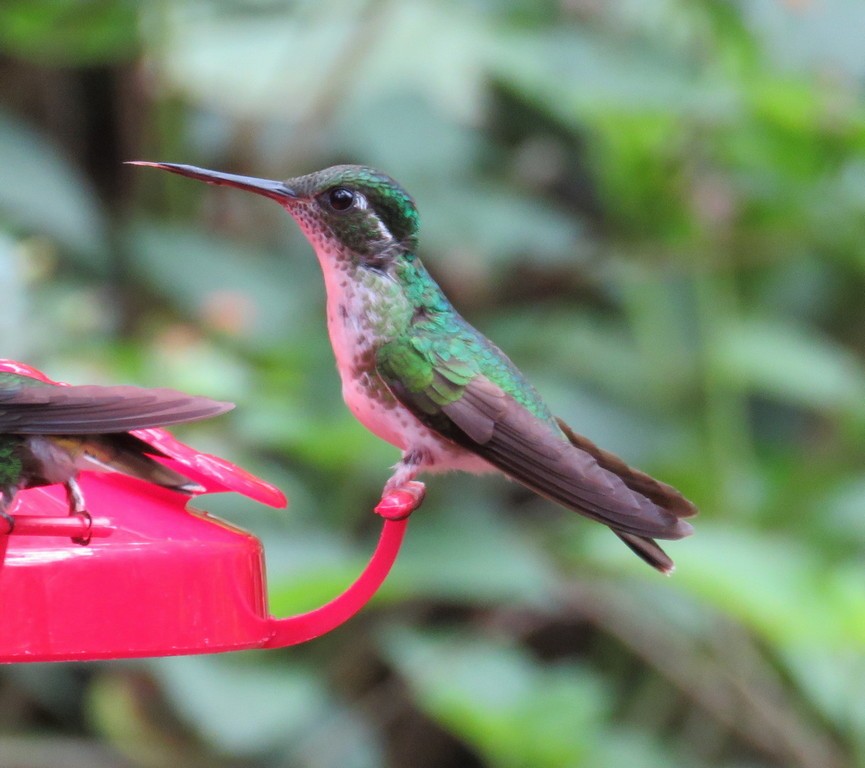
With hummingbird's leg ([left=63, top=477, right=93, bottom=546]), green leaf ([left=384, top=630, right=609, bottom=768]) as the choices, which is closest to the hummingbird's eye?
hummingbird's leg ([left=63, top=477, right=93, bottom=546])

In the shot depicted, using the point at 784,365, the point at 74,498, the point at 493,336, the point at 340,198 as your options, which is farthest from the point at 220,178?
the point at 493,336

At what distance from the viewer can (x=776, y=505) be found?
4738 millimetres

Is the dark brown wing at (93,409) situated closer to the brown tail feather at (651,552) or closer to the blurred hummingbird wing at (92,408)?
the blurred hummingbird wing at (92,408)

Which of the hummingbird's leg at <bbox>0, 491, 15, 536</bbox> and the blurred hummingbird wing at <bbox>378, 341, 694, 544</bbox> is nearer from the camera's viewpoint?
the hummingbird's leg at <bbox>0, 491, 15, 536</bbox>

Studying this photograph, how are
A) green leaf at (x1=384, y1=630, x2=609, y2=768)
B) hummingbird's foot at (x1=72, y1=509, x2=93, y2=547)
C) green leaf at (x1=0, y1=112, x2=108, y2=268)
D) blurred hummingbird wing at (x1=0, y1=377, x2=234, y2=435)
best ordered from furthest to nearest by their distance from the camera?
green leaf at (x1=0, y1=112, x2=108, y2=268) < green leaf at (x1=384, y1=630, x2=609, y2=768) < hummingbird's foot at (x1=72, y1=509, x2=93, y2=547) < blurred hummingbird wing at (x1=0, y1=377, x2=234, y2=435)

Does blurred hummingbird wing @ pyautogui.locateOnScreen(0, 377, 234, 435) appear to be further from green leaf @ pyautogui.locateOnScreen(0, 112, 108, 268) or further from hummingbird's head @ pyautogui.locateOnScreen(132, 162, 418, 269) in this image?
green leaf @ pyautogui.locateOnScreen(0, 112, 108, 268)

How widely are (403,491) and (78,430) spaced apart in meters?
0.40

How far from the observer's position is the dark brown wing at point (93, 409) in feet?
4.95

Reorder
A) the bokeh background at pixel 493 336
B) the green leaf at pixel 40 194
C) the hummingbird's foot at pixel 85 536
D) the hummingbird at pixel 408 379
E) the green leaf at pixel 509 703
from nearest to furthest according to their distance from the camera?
the hummingbird's foot at pixel 85 536, the hummingbird at pixel 408 379, the green leaf at pixel 509 703, the bokeh background at pixel 493 336, the green leaf at pixel 40 194

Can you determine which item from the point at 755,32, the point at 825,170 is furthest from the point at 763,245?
the point at 755,32

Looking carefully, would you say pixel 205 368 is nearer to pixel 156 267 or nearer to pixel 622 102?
pixel 156 267

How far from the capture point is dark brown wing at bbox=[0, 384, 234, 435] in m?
1.51

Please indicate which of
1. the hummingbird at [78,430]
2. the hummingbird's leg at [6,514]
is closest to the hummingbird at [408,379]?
the hummingbird at [78,430]

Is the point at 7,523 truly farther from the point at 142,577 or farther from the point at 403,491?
the point at 403,491
